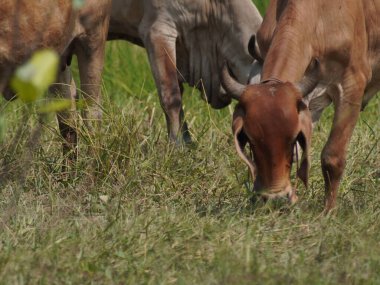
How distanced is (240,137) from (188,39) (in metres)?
2.32

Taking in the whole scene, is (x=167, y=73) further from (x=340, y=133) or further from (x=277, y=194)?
(x=277, y=194)

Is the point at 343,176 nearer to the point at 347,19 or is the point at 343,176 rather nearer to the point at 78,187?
the point at 347,19

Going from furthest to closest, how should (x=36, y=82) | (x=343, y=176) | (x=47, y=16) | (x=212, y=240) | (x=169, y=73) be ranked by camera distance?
1. (x=169, y=73)
2. (x=343, y=176)
3. (x=47, y=16)
4. (x=212, y=240)
5. (x=36, y=82)

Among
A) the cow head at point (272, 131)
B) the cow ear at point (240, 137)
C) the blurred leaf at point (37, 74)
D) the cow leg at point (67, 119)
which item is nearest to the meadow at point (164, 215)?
the cow leg at point (67, 119)

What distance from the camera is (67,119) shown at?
20.7 feet

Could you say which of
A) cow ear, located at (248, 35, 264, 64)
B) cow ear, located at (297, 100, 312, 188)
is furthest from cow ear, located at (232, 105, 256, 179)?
cow ear, located at (248, 35, 264, 64)

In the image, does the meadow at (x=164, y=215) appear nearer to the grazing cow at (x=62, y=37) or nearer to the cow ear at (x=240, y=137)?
the grazing cow at (x=62, y=37)

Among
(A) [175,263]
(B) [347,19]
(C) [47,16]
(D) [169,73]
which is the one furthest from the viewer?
(D) [169,73]

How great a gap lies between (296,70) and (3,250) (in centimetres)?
180

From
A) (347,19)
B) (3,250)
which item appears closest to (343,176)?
(347,19)

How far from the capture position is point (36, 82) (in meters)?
2.43

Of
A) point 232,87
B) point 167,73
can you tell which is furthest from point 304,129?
point 167,73

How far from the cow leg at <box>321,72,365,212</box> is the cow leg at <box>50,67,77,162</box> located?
4.73 feet

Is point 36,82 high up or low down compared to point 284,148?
up
